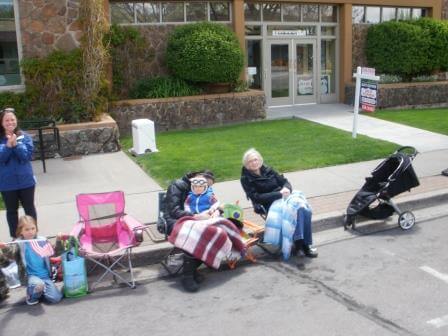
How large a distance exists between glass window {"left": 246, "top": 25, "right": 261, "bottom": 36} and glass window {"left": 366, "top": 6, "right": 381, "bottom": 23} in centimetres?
438

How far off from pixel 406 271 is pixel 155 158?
239 inches

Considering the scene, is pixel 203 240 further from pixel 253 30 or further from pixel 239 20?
pixel 253 30

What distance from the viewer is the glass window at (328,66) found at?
19.0 metres

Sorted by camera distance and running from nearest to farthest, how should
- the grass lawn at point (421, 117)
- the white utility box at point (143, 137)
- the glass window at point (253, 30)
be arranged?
the white utility box at point (143, 137) → the grass lawn at point (421, 117) → the glass window at point (253, 30)

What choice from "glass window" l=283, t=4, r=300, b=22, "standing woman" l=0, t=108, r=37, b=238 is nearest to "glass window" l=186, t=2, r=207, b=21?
"glass window" l=283, t=4, r=300, b=22

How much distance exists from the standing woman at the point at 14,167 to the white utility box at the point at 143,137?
4992 millimetres

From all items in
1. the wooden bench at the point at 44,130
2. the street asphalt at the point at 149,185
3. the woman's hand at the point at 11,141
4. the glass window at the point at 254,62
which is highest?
the glass window at the point at 254,62

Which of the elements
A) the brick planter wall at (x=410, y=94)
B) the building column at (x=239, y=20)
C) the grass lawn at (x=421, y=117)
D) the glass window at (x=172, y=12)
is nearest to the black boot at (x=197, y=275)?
the grass lawn at (x=421, y=117)

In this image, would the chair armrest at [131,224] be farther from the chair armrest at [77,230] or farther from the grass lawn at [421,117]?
the grass lawn at [421,117]

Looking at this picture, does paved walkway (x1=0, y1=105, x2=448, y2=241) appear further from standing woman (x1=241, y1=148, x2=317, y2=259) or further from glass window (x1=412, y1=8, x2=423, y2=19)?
glass window (x1=412, y1=8, x2=423, y2=19)

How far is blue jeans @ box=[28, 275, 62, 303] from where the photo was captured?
16.6ft

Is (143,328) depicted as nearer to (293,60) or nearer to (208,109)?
(208,109)

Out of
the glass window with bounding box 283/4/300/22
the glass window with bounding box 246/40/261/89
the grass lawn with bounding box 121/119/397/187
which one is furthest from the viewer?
the glass window with bounding box 283/4/300/22

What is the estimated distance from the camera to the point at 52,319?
15.6ft
